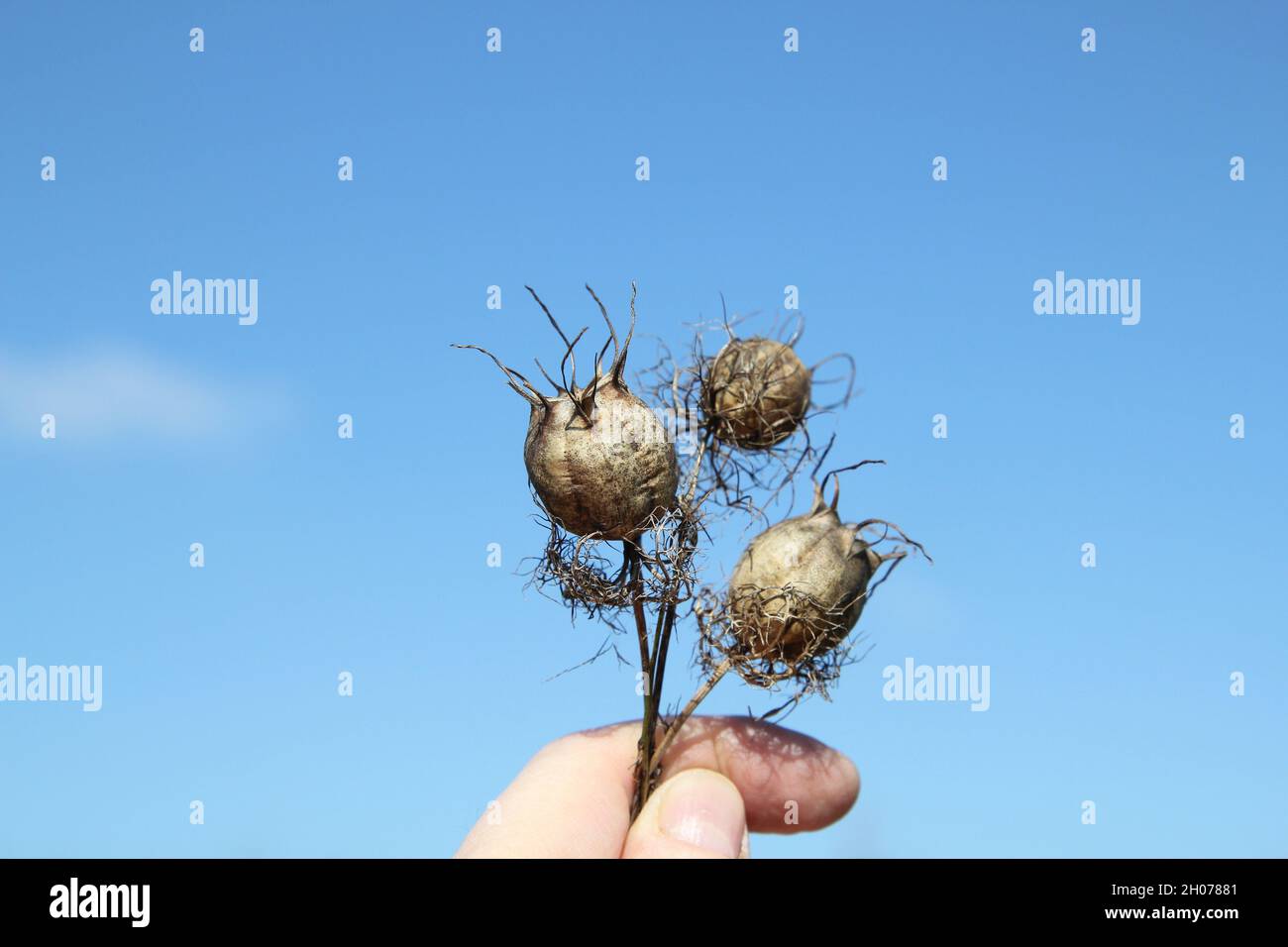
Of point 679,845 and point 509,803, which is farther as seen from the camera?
point 509,803

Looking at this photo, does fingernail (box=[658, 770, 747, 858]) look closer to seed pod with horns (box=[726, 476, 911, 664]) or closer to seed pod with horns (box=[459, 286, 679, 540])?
seed pod with horns (box=[726, 476, 911, 664])

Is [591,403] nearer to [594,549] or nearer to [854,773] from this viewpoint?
[594,549]

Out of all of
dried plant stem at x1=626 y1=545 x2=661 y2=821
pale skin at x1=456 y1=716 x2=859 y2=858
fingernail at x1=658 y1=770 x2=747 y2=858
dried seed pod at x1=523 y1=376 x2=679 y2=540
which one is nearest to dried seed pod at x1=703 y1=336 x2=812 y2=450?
dried seed pod at x1=523 y1=376 x2=679 y2=540

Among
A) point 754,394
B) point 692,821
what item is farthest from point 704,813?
point 754,394

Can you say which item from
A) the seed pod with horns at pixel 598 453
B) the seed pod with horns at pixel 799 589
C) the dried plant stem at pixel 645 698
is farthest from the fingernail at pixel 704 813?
the seed pod with horns at pixel 598 453
